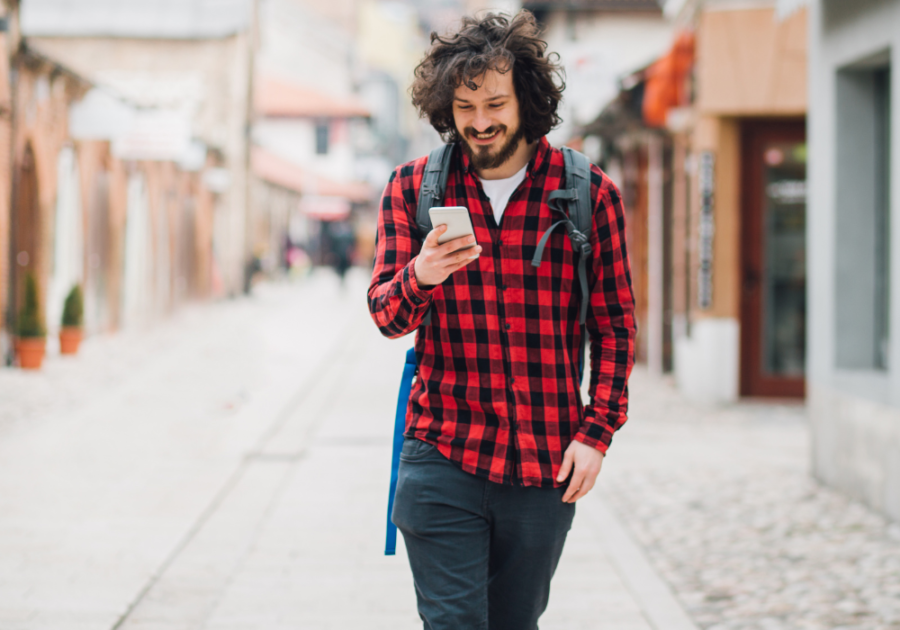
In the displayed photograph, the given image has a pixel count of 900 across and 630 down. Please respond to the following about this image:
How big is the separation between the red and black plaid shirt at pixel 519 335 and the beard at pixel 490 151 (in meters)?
0.05

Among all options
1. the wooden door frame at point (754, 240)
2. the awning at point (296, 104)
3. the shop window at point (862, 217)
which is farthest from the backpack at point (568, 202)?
the awning at point (296, 104)

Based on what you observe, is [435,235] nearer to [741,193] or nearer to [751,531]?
[751,531]

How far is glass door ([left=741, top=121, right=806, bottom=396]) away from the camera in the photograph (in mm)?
10938

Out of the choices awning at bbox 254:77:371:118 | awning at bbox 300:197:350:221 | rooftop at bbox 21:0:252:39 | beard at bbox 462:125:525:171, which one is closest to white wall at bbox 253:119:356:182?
awning at bbox 254:77:371:118

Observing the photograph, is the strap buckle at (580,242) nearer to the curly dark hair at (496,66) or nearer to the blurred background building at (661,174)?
the curly dark hair at (496,66)

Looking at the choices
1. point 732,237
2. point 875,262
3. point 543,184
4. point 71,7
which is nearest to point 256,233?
point 71,7

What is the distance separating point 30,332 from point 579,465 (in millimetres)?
10462

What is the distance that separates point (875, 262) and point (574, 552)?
2.90 metres

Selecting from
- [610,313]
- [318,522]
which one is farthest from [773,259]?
[610,313]

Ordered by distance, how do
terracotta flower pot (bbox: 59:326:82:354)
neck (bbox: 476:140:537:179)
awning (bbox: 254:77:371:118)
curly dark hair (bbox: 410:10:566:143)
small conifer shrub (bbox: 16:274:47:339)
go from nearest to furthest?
curly dark hair (bbox: 410:10:566:143), neck (bbox: 476:140:537:179), small conifer shrub (bbox: 16:274:47:339), terracotta flower pot (bbox: 59:326:82:354), awning (bbox: 254:77:371:118)

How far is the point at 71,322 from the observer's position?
42.2 feet

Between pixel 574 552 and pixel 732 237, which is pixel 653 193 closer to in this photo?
pixel 732 237

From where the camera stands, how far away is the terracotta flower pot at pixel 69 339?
12828 mm

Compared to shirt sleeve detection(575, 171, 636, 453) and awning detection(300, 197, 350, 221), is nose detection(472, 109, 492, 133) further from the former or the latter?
awning detection(300, 197, 350, 221)
